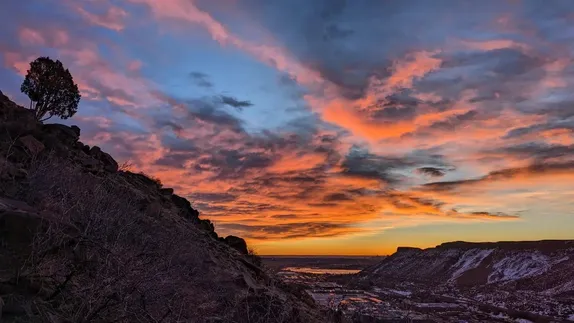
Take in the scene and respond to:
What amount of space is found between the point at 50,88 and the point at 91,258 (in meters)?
20.4

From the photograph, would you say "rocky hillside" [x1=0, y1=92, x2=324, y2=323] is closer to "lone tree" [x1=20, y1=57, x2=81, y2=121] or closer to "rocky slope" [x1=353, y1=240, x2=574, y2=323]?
"lone tree" [x1=20, y1=57, x2=81, y2=121]

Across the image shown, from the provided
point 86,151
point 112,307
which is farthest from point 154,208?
point 112,307

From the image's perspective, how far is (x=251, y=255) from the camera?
2547 centimetres

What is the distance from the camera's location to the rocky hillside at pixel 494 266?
46094 mm

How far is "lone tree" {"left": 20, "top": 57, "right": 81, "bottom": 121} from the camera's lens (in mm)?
24797

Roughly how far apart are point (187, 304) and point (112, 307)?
4.16 m

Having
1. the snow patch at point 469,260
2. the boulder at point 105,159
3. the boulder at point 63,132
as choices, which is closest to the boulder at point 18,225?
the boulder at point 63,132

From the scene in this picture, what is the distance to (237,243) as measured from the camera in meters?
26.0

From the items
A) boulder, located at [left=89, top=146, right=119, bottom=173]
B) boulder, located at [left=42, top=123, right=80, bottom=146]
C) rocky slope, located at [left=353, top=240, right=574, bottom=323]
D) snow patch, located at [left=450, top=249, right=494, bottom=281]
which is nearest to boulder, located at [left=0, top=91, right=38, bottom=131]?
boulder, located at [left=42, top=123, right=80, bottom=146]

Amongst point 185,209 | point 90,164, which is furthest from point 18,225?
point 185,209

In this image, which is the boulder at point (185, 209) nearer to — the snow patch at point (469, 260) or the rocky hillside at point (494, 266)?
the rocky hillside at point (494, 266)

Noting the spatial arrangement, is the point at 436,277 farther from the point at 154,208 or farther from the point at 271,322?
the point at 271,322

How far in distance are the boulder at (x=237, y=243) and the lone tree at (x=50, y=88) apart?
1196 centimetres

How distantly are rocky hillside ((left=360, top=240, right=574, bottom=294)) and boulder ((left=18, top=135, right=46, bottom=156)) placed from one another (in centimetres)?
4397
